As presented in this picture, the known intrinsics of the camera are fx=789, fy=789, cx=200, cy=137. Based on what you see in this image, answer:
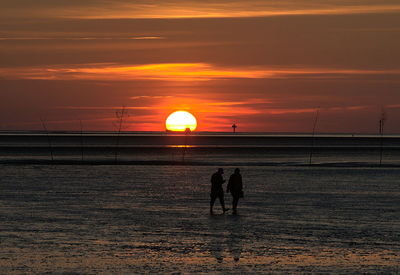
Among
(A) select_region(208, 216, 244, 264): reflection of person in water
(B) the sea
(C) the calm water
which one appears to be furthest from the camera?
(C) the calm water

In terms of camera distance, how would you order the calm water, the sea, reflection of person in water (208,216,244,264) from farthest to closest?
the calm water → reflection of person in water (208,216,244,264) → the sea

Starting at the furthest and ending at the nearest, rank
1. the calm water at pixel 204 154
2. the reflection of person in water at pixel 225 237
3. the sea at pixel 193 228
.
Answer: the calm water at pixel 204 154 < the reflection of person in water at pixel 225 237 < the sea at pixel 193 228

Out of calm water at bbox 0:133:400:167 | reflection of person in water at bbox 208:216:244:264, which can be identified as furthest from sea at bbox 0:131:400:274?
calm water at bbox 0:133:400:167

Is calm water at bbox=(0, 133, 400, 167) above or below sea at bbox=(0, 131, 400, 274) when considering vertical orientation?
above

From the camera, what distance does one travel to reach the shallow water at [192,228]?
19.2 meters

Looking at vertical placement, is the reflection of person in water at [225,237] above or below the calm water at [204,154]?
below

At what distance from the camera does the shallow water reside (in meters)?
19.2

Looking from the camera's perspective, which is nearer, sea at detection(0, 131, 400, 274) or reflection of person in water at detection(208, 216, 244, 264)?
sea at detection(0, 131, 400, 274)

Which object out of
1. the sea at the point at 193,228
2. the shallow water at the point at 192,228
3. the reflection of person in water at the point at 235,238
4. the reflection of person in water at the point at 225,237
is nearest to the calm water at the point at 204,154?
the sea at the point at 193,228

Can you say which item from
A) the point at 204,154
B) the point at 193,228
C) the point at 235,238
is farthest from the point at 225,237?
the point at 204,154

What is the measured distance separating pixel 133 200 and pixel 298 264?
16567 mm

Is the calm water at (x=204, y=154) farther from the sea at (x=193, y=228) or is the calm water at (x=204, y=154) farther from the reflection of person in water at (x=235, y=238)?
the reflection of person in water at (x=235, y=238)

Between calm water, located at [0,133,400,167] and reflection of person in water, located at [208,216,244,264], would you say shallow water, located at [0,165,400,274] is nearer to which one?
reflection of person in water, located at [208,216,244,264]

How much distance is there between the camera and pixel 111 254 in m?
20.3
